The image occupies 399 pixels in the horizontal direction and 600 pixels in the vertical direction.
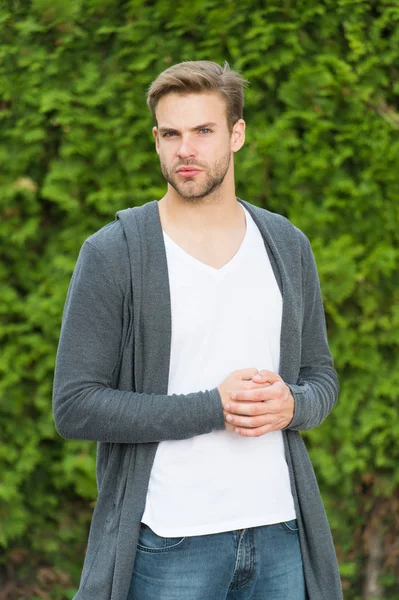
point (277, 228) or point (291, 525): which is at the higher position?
point (277, 228)

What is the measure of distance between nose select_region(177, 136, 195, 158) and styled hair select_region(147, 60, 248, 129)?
0.12 meters

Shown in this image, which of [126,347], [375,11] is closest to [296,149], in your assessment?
[375,11]

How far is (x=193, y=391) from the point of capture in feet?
6.62

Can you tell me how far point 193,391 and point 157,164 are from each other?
190 cm

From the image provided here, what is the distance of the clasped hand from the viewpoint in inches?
75.5

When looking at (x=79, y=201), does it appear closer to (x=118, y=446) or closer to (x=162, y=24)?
(x=162, y=24)

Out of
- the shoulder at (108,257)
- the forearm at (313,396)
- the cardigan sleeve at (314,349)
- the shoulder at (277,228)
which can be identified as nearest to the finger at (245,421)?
the forearm at (313,396)

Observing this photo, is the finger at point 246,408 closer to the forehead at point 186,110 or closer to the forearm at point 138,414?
the forearm at point 138,414

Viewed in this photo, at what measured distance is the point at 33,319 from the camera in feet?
11.9

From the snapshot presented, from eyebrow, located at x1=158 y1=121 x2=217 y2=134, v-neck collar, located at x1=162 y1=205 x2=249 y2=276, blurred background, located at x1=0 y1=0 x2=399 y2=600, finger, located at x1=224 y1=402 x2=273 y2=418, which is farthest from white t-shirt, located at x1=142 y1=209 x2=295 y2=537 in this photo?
blurred background, located at x1=0 y1=0 x2=399 y2=600

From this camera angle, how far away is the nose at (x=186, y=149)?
2037 millimetres

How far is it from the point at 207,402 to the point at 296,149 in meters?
2.02

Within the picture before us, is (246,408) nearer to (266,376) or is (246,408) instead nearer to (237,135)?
(266,376)

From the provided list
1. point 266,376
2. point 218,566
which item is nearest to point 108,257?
point 266,376
